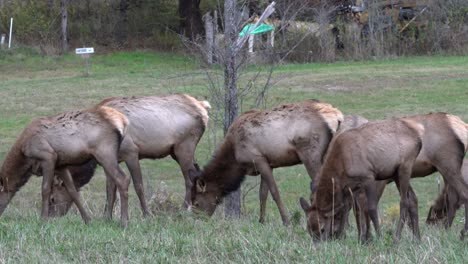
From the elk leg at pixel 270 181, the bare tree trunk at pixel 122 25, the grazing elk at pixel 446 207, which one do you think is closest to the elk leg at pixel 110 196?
the elk leg at pixel 270 181

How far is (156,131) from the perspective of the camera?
44.2 ft

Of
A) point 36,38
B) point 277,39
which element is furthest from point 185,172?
point 36,38

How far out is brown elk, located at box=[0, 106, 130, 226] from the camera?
1166 centimetres

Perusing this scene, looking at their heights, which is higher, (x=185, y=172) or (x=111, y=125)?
(x=111, y=125)

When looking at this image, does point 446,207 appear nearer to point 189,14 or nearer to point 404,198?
point 404,198

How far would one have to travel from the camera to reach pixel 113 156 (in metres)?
11.6

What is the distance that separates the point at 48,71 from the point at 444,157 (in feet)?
92.4

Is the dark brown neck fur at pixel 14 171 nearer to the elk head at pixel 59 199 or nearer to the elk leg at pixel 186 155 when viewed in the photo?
the elk head at pixel 59 199

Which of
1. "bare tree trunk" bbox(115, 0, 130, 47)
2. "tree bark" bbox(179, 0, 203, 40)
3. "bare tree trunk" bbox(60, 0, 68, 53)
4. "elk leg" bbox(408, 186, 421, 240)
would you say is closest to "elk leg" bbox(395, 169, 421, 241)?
"elk leg" bbox(408, 186, 421, 240)

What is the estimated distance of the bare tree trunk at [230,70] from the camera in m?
14.3

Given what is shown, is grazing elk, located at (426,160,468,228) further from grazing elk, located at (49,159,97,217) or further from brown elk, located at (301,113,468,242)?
grazing elk, located at (49,159,97,217)

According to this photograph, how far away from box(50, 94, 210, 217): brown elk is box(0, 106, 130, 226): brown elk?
4.27 ft

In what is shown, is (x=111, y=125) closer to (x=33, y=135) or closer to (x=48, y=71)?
(x=33, y=135)

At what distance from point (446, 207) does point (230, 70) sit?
3.73m
